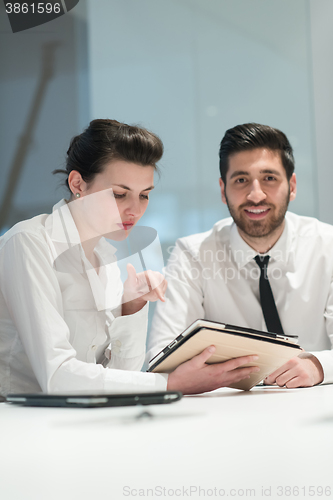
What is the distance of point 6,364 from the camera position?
3.10 ft

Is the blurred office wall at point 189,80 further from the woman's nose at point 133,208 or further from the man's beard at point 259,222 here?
the woman's nose at point 133,208

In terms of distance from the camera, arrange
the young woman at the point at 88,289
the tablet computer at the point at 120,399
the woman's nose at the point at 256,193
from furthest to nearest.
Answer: the woman's nose at the point at 256,193
the young woman at the point at 88,289
the tablet computer at the point at 120,399

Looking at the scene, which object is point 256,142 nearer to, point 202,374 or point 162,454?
point 202,374

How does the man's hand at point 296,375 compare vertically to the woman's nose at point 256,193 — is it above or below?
below

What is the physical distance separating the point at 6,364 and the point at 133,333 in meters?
0.32

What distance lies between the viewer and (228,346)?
2.48 feet

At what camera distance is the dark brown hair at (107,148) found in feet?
3.61

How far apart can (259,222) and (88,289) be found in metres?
0.76

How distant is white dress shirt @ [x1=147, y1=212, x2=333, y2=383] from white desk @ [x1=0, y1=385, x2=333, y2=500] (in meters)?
0.95

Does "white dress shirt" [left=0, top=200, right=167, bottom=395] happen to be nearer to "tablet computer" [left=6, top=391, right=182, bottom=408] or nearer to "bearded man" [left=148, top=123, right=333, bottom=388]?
"tablet computer" [left=6, top=391, right=182, bottom=408]

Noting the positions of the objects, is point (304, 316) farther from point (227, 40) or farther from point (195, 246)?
point (227, 40)

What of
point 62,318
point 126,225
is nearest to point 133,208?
point 126,225

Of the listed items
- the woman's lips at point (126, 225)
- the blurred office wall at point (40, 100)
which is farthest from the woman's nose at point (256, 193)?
the blurred office wall at point (40, 100)

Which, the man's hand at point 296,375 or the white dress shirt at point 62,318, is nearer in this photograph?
the white dress shirt at point 62,318
